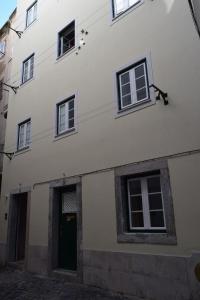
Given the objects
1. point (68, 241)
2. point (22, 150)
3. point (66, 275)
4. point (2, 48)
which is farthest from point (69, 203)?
point (2, 48)

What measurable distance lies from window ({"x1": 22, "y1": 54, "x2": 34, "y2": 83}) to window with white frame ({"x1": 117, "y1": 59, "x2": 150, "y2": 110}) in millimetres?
5952

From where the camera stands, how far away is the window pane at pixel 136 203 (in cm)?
697

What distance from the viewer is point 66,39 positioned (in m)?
11.3

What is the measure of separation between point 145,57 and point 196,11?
162cm

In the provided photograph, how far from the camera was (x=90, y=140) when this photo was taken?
8484 millimetres

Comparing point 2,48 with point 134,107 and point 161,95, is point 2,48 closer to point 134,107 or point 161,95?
point 134,107

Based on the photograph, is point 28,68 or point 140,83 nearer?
point 140,83

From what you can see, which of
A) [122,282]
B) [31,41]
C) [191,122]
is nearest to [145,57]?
[191,122]

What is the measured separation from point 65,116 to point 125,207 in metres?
4.32

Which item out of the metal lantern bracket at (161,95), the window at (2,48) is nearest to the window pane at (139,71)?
the metal lantern bracket at (161,95)

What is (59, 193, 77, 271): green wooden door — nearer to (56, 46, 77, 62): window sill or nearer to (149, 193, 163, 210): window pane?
(149, 193, 163, 210): window pane

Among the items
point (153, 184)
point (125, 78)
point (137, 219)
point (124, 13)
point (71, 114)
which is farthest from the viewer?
point (71, 114)

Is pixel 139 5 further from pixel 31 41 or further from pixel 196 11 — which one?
pixel 31 41

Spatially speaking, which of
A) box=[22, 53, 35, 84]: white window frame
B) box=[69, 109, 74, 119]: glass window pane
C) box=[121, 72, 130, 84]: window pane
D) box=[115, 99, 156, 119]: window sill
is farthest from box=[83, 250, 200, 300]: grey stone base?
box=[22, 53, 35, 84]: white window frame
